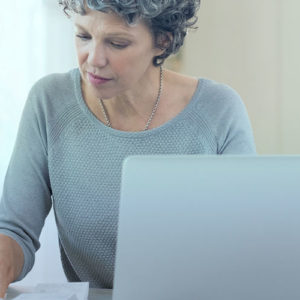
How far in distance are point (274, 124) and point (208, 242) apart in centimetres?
256

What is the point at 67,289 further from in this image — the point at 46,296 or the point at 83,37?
the point at 83,37

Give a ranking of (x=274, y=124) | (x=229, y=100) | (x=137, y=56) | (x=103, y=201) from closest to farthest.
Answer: (x=137, y=56) < (x=103, y=201) < (x=229, y=100) < (x=274, y=124)

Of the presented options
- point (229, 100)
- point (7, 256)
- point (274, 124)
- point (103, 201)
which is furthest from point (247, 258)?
point (274, 124)

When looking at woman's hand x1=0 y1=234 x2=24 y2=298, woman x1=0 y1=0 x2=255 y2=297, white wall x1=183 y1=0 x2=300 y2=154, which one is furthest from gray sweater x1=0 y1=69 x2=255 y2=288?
white wall x1=183 y1=0 x2=300 y2=154

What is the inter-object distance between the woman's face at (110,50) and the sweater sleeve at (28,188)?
22 centimetres

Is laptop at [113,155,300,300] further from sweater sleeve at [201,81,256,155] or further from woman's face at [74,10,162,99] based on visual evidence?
sweater sleeve at [201,81,256,155]

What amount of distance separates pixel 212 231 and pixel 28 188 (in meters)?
0.70

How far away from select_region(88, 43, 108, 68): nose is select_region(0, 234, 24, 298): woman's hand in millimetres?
408

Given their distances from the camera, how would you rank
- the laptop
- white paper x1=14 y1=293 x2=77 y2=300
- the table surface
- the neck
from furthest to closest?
the neck → the table surface → white paper x1=14 y1=293 x2=77 y2=300 → the laptop

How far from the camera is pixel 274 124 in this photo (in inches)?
125

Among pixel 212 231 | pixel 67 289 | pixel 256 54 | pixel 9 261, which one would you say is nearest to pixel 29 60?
pixel 256 54

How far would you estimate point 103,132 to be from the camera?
4.61 ft

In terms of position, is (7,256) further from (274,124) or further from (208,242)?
(274,124)

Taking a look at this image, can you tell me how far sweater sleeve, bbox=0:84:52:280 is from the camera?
48.9 inches
